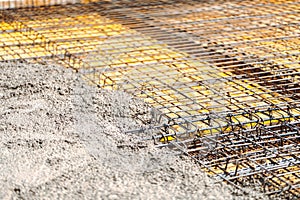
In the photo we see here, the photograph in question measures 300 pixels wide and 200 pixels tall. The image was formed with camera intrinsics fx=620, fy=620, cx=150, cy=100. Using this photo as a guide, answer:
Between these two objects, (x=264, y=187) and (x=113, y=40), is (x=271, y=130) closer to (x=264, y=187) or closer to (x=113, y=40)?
(x=264, y=187)

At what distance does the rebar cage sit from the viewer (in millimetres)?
2189

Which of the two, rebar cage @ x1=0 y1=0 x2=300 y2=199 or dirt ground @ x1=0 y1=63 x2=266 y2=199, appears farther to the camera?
rebar cage @ x1=0 y1=0 x2=300 y2=199

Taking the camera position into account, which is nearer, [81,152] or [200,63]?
[81,152]

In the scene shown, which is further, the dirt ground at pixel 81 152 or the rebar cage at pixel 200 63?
the rebar cage at pixel 200 63

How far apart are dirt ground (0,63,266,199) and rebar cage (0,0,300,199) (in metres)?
0.10

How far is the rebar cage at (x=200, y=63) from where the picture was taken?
2189 mm

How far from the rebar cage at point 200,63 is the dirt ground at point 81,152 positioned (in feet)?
0.34

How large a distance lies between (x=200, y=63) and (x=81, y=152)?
4.52 feet

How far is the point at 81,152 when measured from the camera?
2047mm

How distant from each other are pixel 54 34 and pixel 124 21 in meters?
→ 0.54

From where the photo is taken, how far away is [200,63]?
3.28 m

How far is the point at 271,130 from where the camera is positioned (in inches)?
96.0

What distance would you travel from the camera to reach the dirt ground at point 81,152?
71.1 inches

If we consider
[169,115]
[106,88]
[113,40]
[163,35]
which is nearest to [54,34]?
[113,40]
